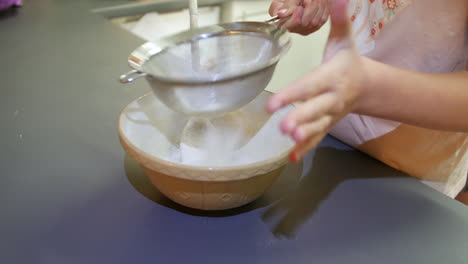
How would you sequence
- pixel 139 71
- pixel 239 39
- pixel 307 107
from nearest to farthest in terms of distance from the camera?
1. pixel 307 107
2. pixel 139 71
3. pixel 239 39

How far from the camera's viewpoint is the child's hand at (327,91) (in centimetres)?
34

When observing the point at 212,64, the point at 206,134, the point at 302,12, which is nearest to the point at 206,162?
the point at 206,134

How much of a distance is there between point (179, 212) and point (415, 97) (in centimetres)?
30

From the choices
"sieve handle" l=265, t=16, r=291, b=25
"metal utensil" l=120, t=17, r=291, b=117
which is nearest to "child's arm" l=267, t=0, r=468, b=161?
"metal utensil" l=120, t=17, r=291, b=117

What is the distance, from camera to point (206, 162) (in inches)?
20.1

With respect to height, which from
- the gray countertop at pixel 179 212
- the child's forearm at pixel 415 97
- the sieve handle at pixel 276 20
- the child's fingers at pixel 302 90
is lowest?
the gray countertop at pixel 179 212

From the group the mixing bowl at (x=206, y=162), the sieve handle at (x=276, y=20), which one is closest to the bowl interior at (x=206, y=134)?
the mixing bowl at (x=206, y=162)

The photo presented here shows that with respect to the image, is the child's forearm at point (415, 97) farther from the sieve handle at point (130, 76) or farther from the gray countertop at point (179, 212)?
the sieve handle at point (130, 76)

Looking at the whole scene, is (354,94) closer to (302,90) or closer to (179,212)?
(302,90)

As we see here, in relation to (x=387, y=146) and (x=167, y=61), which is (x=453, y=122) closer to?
(x=387, y=146)

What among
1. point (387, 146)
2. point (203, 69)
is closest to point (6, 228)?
point (203, 69)

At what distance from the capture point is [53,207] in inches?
19.5

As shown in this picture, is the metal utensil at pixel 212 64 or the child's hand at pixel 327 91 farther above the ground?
the child's hand at pixel 327 91

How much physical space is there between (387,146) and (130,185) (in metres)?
0.38
